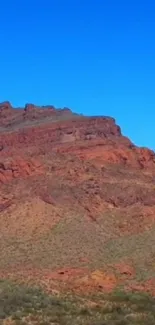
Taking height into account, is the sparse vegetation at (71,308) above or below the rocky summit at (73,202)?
below

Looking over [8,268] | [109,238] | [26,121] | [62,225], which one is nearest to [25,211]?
[62,225]

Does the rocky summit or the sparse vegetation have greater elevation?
the rocky summit

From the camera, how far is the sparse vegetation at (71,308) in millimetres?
33875

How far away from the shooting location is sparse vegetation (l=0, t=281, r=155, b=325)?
33875 mm

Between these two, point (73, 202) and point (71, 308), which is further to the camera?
point (73, 202)

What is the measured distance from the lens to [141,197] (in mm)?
66500

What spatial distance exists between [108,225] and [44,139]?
17967 millimetres

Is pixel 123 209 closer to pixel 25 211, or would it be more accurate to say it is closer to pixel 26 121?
pixel 25 211

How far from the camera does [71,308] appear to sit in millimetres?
37188

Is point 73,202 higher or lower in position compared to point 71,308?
higher

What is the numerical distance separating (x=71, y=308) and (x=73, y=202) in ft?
90.5

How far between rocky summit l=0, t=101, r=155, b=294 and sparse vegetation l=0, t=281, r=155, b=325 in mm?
2723

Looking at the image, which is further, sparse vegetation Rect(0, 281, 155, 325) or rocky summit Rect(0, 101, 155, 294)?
rocky summit Rect(0, 101, 155, 294)

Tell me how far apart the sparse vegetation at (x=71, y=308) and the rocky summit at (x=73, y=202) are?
2723mm
